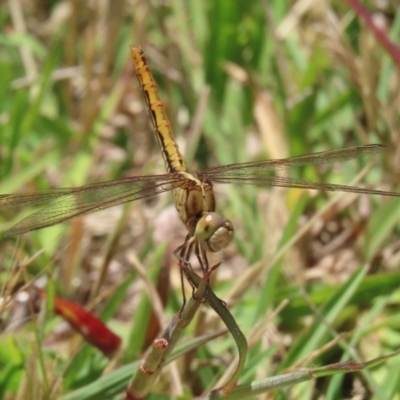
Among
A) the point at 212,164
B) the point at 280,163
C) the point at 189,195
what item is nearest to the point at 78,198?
the point at 189,195

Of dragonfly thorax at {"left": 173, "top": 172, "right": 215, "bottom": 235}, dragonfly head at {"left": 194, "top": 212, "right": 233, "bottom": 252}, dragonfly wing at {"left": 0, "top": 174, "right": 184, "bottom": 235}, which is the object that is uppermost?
dragonfly wing at {"left": 0, "top": 174, "right": 184, "bottom": 235}

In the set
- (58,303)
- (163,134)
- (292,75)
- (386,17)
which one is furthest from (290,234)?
(386,17)

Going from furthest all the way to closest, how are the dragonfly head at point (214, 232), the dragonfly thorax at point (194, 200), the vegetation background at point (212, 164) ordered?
the vegetation background at point (212, 164)
the dragonfly thorax at point (194, 200)
the dragonfly head at point (214, 232)

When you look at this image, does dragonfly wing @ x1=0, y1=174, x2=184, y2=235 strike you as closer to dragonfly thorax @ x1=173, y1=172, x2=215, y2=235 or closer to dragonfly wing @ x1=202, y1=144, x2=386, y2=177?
dragonfly thorax @ x1=173, y1=172, x2=215, y2=235

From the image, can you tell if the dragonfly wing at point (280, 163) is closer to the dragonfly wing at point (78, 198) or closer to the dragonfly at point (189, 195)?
the dragonfly at point (189, 195)

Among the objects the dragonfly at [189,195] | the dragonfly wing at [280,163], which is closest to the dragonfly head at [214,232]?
the dragonfly at [189,195]

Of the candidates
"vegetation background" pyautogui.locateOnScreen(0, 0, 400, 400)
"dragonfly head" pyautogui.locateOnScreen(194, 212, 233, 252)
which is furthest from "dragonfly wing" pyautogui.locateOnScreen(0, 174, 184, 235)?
"dragonfly head" pyautogui.locateOnScreen(194, 212, 233, 252)

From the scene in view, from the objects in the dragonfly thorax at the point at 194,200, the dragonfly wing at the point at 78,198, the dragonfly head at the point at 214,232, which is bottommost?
the dragonfly head at the point at 214,232
